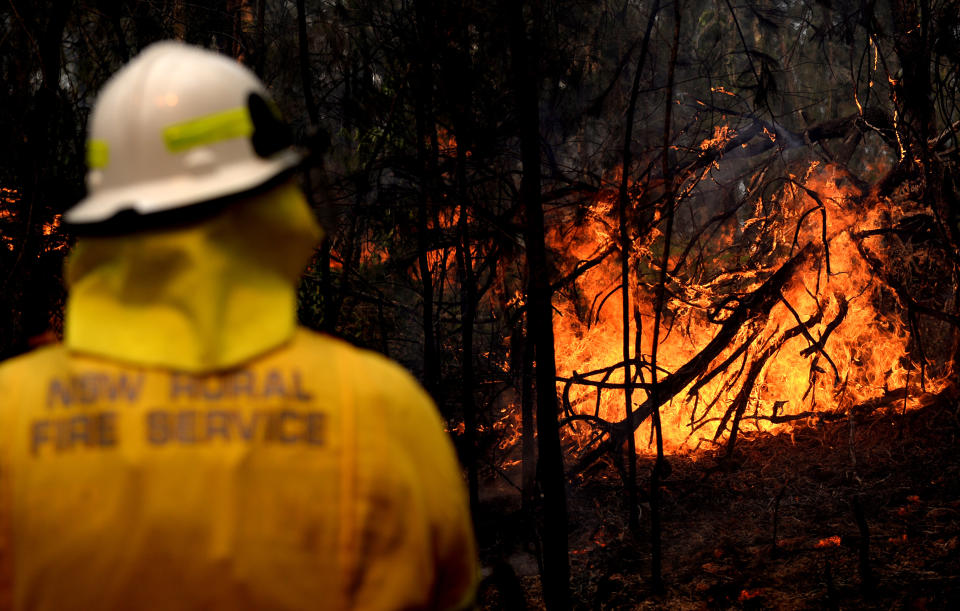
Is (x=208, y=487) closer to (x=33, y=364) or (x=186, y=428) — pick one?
(x=186, y=428)

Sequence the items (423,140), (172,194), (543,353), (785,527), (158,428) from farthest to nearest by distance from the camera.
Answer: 1. (785,527)
2. (423,140)
3. (543,353)
4. (172,194)
5. (158,428)

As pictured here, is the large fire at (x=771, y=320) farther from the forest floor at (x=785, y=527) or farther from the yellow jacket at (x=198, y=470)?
the yellow jacket at (x=198, y=470)

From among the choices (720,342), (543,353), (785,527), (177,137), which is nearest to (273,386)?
(177,137)

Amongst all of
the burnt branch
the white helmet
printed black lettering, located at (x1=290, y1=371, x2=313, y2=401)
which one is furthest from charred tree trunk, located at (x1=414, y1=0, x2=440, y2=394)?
printed black lettering, located at (x1=290, y1=371, x2=313, y2=401)

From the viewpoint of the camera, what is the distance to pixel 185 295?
1.23m

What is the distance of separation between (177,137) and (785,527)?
618 centimetres

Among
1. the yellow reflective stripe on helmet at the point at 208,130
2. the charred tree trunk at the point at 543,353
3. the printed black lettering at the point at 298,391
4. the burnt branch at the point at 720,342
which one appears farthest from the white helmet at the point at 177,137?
the burnt branch at the point at 720,342

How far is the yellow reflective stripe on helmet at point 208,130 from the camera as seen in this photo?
1311mm

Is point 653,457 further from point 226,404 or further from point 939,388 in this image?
point 226,404

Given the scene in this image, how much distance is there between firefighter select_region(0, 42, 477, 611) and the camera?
1.17 metres

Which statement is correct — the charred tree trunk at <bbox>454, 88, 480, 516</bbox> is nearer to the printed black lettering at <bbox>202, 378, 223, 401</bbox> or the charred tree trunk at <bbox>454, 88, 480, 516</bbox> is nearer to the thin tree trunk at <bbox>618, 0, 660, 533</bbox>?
the thin tree trunk at <bbox>618, 0, 660, 533</bbox>

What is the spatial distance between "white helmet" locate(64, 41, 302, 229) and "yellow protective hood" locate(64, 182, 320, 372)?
0.07 meters

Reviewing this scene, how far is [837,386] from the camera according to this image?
Result: 7.82m

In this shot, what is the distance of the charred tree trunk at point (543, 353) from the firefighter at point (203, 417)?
9.81 feet
